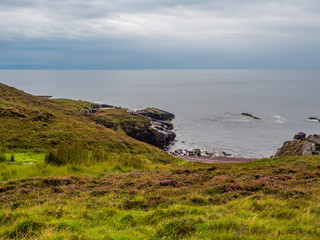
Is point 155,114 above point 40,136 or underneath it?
above

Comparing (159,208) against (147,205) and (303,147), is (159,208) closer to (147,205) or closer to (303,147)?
(147,205)

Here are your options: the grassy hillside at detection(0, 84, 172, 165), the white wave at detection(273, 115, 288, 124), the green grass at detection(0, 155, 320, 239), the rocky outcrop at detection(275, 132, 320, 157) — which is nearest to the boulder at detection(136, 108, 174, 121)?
the white wave at detection(273, 115, 288, 124)

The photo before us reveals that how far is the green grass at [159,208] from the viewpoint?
6.59m

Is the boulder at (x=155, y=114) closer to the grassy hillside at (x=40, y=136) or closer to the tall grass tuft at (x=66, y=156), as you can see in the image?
the grassy hillside at (x=40, y=136)

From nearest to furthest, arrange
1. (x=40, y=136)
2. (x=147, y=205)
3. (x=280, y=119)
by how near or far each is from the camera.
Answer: (x=147, y=205) → (x=40, y=136) → (x=280, y=119)

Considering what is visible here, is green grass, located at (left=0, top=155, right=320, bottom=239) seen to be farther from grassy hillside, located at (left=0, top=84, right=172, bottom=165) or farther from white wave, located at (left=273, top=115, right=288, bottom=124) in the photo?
white wave, located at (left=273, top=115, right=288, bottom=124)

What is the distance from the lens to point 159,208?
29.2 feet

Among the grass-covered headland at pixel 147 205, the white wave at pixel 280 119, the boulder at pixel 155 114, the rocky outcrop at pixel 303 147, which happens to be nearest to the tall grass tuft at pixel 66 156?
the grass-covered headland at pixel 147 205

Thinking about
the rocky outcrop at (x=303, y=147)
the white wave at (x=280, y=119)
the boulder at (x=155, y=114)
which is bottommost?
the rocky outcrop at (x=303, y=147)

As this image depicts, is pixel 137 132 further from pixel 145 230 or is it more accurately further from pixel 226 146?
pixel 145 230

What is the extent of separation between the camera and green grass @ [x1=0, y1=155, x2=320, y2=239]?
6594mm

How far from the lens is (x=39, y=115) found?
3481 cm

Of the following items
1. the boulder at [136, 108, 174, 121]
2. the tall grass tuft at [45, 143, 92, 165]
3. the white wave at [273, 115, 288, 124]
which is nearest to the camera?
the tall grass tuft at [45, 143, 92, 165]

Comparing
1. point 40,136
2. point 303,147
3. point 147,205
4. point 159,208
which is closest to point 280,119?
point 303,147
